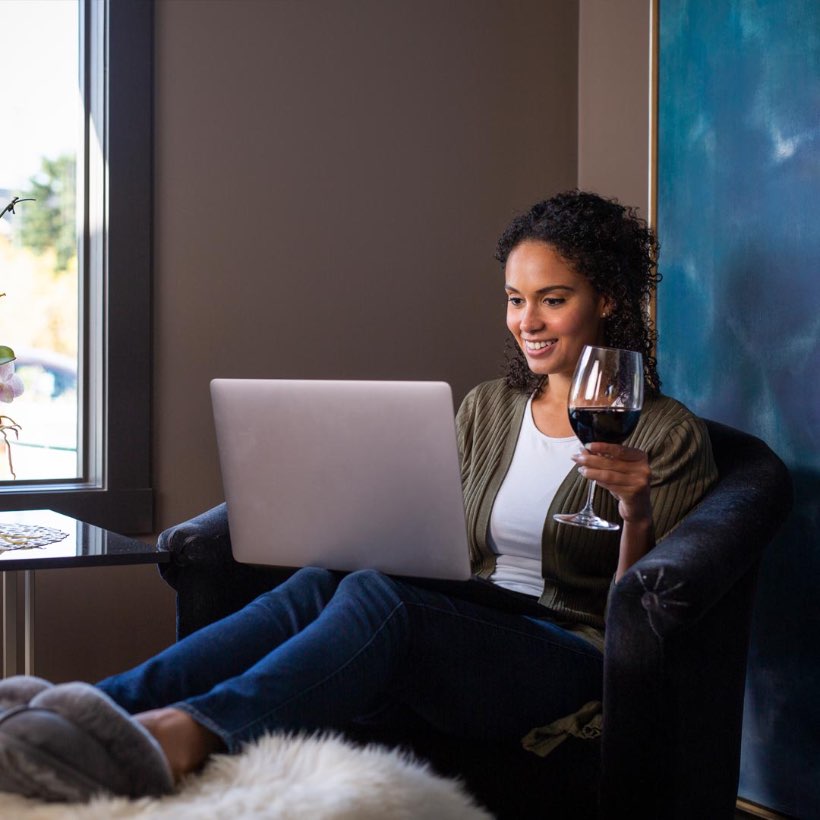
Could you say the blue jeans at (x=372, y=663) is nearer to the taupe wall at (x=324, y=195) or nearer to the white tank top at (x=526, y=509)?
the white tank top at (x=526, y=509)

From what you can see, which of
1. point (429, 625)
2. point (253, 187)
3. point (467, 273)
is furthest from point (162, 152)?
point (429, 625)

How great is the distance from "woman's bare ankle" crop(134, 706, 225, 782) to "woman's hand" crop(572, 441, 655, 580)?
0.63 metres

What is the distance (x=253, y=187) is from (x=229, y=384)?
3.94ft

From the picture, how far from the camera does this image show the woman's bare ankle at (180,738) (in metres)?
1.12

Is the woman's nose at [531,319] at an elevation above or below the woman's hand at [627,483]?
above

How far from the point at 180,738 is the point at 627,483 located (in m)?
0.73

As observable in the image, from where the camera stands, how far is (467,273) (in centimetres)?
293

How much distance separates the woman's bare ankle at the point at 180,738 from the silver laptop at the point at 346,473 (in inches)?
17.7

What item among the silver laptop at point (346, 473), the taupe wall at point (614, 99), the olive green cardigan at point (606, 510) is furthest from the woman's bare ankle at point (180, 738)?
the taupe wall at point (614, 99)

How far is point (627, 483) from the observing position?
150 centimetres

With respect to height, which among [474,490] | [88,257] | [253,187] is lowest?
[474,490]

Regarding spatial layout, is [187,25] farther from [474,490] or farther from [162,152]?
[474,490]

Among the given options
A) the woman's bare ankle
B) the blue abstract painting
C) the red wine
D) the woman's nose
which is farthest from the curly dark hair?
the woman's bare ankle

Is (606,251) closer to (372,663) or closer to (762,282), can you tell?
(762,282)
